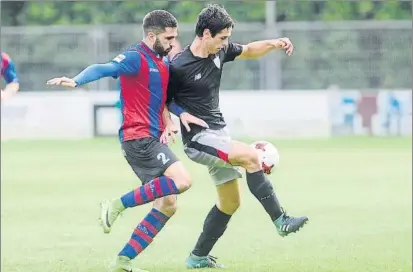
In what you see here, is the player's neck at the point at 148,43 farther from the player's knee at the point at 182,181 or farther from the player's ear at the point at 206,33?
the player's knee at the point at 182,181

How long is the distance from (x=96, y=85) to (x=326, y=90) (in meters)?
5.90

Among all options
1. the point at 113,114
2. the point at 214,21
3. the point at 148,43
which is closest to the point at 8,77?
the point at 148,43

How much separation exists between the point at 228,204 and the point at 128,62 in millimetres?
1555

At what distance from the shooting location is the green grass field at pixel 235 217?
31.3 ft

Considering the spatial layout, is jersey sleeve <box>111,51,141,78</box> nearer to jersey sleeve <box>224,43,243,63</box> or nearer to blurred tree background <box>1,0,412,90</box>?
jersey sleeve <box>224,43,243,63</box>

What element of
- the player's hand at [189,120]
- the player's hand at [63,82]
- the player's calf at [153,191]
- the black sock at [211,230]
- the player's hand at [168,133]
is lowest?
the black sock at [211,230]

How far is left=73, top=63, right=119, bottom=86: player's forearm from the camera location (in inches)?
310

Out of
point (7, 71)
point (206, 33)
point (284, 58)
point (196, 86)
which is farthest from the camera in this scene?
point (284, 58)

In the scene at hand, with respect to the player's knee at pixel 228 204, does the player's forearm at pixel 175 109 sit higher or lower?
higher

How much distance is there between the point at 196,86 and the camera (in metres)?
8.71

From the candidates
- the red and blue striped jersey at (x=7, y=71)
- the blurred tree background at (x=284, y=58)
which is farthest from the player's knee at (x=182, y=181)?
the blurred tree background at (x=284, y=58)

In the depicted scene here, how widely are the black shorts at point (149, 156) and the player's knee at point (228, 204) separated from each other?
31.0 inches

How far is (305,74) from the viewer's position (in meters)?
28.7

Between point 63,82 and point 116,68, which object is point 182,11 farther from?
point 63,82
